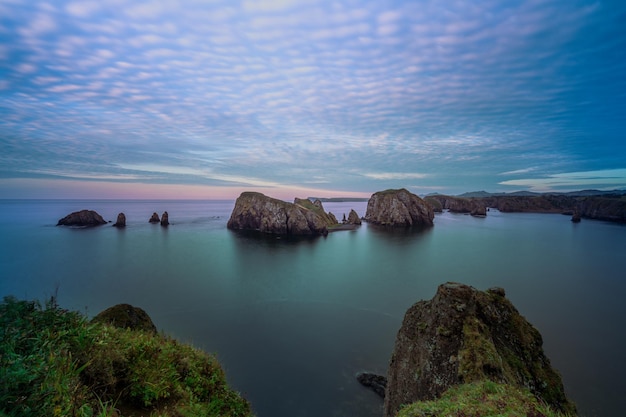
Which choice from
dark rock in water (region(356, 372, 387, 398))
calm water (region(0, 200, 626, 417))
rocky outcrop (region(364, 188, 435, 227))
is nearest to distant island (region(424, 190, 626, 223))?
rocky outcrop (region(364, 188, 435, 227))

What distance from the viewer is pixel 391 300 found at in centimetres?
3266

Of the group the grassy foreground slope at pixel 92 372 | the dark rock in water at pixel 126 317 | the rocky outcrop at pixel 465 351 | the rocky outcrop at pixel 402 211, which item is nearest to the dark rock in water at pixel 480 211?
the rocky outcrop at pixel 402 211

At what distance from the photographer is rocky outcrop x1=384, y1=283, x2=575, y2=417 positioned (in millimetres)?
9586

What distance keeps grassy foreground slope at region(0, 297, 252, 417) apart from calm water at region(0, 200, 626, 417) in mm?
3455

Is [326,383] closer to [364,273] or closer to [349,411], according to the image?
[349,411]

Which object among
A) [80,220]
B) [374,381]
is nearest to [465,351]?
[374,381]

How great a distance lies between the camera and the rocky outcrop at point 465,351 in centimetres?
959

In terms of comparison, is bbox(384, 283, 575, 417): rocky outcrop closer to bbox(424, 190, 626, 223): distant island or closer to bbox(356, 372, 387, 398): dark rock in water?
bbox(356, 372, 387, 398): dark rock in water

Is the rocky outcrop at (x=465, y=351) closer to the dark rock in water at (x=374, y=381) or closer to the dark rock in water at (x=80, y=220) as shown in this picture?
the dark rock in water at (x=374, y=381)

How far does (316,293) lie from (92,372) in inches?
1255

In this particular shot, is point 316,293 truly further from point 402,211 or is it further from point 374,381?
point 402,211

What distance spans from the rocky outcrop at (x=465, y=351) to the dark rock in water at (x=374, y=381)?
5436 millimetres

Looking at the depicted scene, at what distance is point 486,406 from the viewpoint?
5.94m

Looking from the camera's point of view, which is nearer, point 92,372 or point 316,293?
point 92,372
